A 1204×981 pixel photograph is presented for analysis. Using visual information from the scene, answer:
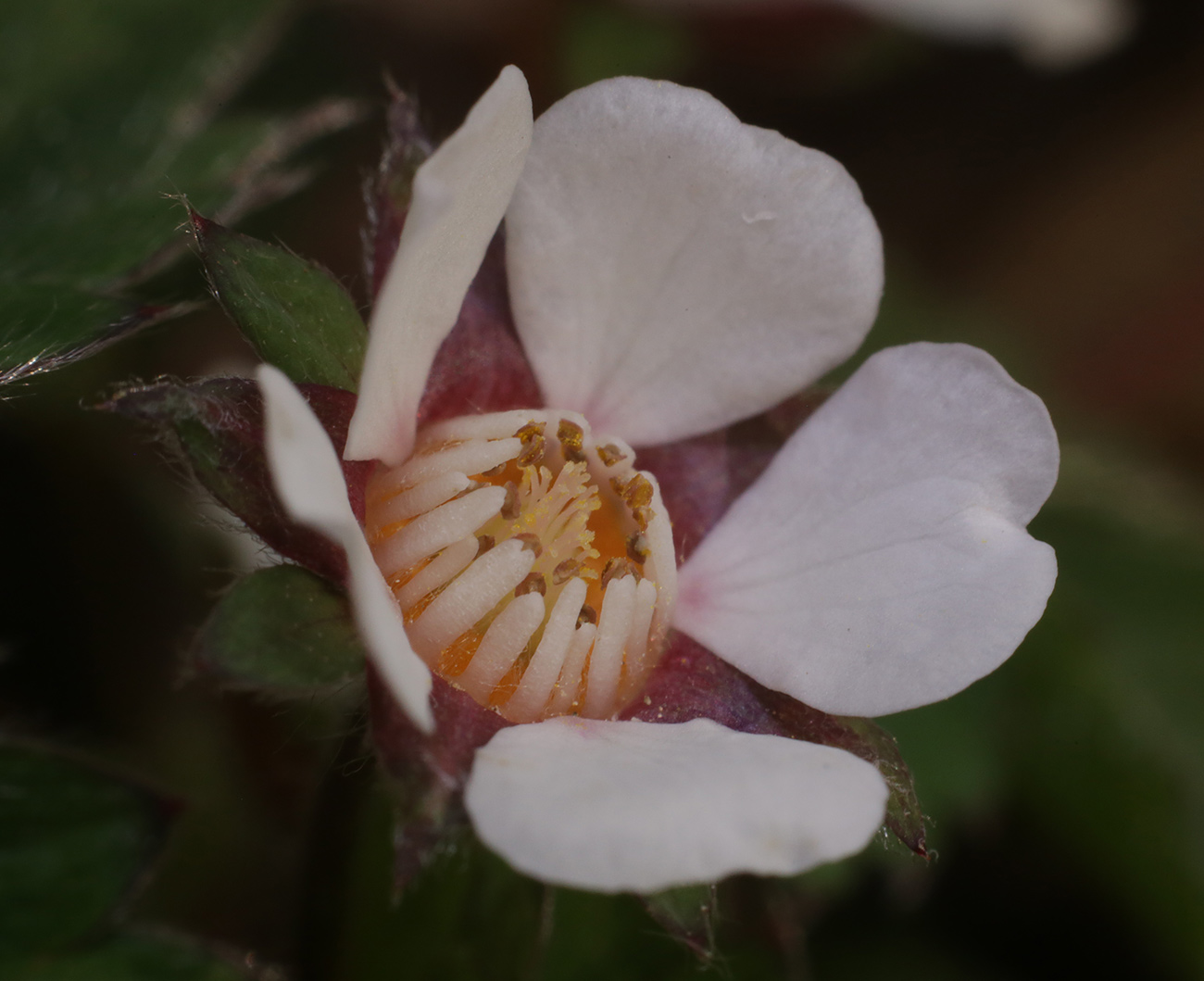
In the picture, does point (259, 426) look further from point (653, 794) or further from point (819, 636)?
point (819, 636)

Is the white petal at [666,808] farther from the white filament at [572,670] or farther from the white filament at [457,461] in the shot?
the white filament at [457,461]

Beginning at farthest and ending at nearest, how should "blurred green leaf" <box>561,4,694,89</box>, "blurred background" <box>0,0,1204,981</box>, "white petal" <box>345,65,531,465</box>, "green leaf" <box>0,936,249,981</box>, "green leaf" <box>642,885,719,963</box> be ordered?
"blurred green leaf" <box>561,4,694,89</box>
"blurred background" <box>0,0,1204,981</box>
"green leaf" <box>0,936,249,981</box>
"green leaf" <box>642,885,719,963</box>
"white petal" <box>345,65,531,465</box>

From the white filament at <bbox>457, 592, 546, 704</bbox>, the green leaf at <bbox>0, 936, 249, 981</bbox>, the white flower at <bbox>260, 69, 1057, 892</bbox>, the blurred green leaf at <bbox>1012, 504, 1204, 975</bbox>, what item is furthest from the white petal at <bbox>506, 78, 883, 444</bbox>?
the blurred green leaf at <bbox>1012, 504, 1204, 975</bbox>

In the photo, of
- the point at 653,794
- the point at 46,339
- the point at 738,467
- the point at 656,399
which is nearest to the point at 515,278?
the point at 656,399

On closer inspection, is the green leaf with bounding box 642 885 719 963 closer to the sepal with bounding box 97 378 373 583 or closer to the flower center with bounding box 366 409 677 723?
the flower center with bounding box 366 409 677 723

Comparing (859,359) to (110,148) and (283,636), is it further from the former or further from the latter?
(283,636)
